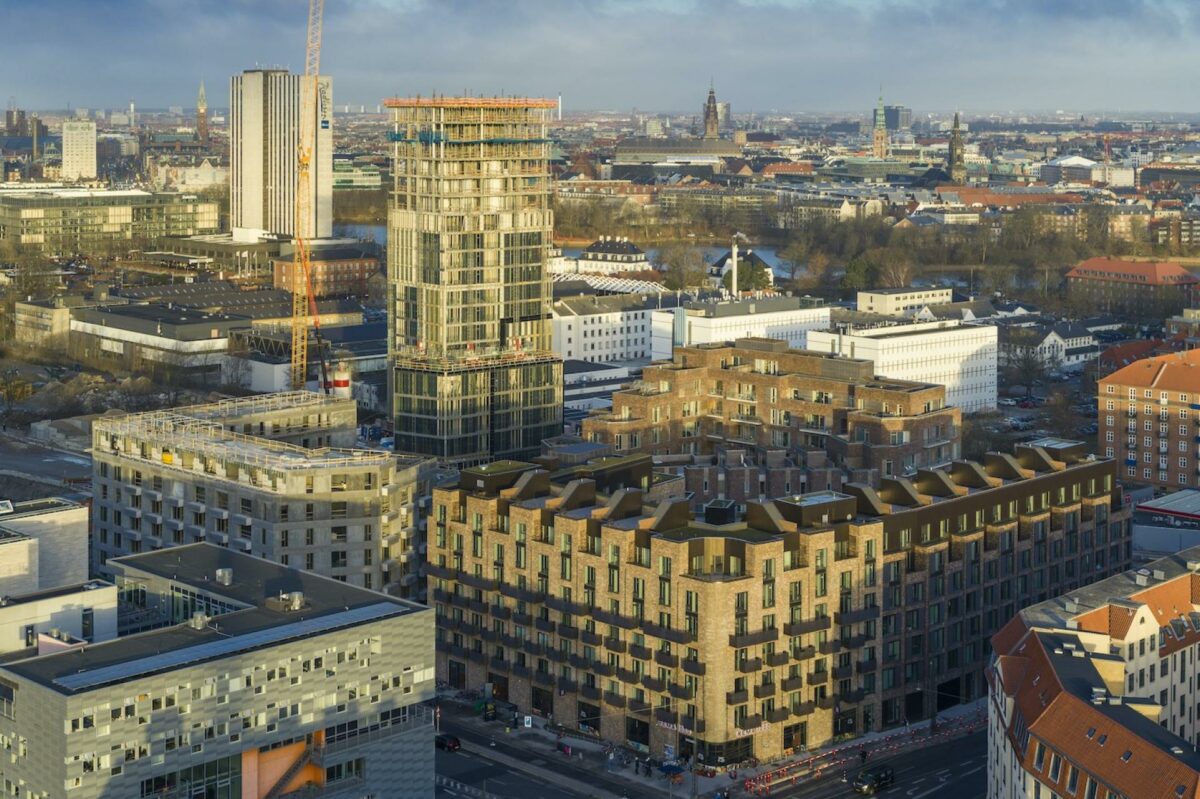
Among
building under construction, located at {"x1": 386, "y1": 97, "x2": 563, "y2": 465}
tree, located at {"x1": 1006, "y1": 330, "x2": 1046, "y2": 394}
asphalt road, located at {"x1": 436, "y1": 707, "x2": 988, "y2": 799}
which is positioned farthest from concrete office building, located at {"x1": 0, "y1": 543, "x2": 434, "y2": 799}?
tree, located at {"x1": 1006, "y1": 330, "x2": 1046, "y2": 394}

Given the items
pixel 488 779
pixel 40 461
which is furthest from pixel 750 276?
pixel 488 779

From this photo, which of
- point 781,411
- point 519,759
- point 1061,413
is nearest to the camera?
point 519,759

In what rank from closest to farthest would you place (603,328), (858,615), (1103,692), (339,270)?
(1103,692) < (858,615) < (603,328) < (339,270)

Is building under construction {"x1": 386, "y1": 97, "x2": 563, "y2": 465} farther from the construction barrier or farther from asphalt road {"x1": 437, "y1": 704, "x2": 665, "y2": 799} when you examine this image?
the construction barrier

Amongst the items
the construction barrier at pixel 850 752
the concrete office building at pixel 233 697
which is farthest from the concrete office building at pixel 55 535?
the construction barrier at pixel 850 752

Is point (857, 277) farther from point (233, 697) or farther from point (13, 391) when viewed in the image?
point (233, 697)

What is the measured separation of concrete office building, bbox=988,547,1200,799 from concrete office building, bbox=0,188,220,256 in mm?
107982

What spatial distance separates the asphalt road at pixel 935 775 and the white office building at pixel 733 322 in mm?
40533

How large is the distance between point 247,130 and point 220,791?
350 feet

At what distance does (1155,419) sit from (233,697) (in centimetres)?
4120

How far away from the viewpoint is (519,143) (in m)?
61.7

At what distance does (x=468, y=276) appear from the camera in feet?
200

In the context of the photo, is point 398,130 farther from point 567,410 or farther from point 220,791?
point 220,791

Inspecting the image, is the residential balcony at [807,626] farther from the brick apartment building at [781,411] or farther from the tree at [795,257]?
the tree at [795,257]
